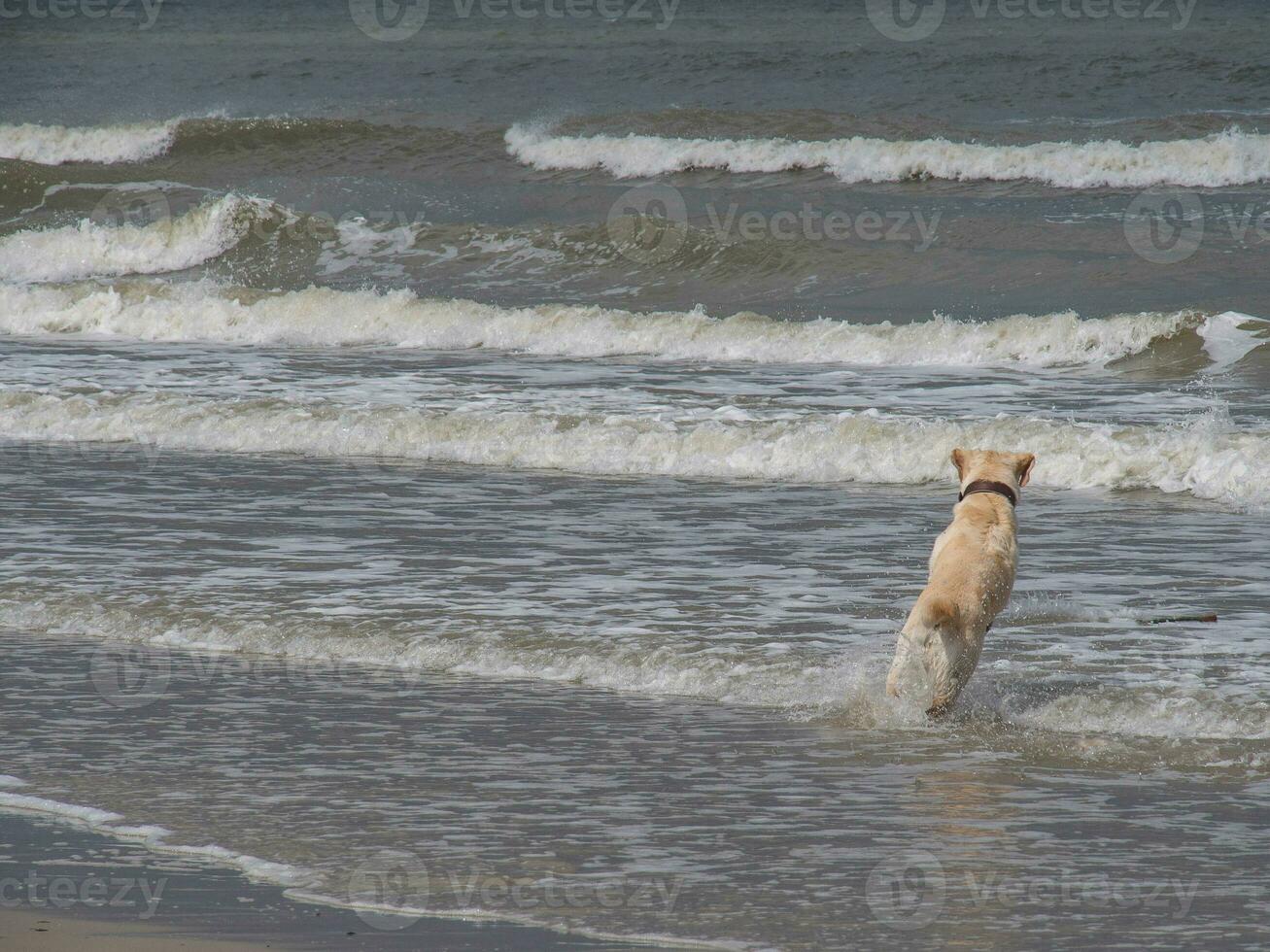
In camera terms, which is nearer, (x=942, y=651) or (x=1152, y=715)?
(x=942, y=651)

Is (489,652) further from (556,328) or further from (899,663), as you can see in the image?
(556,328)

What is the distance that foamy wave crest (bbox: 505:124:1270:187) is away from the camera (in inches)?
1051

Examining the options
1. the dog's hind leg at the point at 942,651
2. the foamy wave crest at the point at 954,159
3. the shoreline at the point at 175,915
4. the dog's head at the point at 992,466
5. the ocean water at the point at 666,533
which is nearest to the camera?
the shoreline at the point at 175,915

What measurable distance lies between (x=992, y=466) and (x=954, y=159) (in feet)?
72.1

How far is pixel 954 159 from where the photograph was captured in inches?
1097

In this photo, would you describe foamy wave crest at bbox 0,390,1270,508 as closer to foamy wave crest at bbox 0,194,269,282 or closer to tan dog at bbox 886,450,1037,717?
tan dog at bbox 886,450,1037,717

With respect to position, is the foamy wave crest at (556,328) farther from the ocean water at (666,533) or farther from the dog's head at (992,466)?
the dog's head at (992,466)

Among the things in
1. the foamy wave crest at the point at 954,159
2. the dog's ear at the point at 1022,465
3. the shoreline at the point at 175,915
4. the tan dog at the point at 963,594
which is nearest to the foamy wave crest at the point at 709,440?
the dog's ear at the point at 1022,465

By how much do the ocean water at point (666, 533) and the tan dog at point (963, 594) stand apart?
0.13 meters

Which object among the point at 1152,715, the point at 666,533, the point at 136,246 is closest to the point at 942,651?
the point at 1152,715

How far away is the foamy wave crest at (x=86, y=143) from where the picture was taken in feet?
116

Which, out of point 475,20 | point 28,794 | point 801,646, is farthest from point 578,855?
point 475,20

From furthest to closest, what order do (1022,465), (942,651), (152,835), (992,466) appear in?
(1022,465)
(992,466)
(942,651)
(152,835)

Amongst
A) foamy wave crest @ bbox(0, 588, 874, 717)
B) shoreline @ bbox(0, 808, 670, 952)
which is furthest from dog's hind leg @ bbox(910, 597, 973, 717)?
shoreline @ bbox(0, 808, 670, 952)
